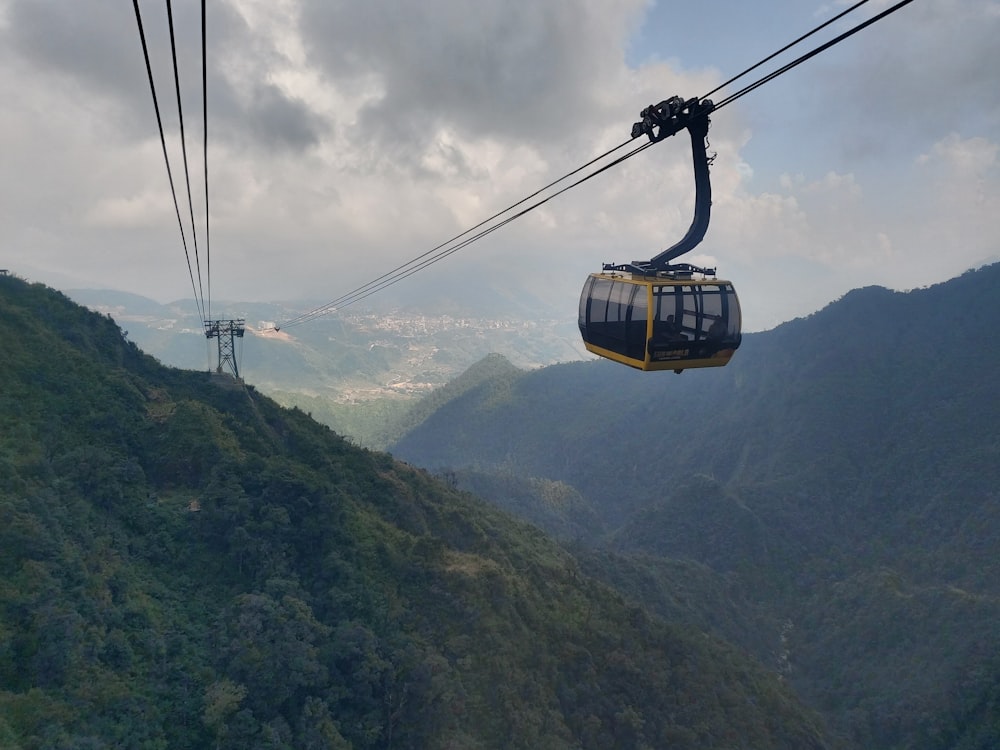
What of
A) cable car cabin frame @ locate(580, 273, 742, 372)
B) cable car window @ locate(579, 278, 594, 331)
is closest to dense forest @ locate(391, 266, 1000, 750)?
cable car cabin frame @ locate(580, 273, 742, 372)

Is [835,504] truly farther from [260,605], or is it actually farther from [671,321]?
[671,321]

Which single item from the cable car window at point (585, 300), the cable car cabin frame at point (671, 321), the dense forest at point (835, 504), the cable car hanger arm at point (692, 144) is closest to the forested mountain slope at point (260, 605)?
the dense forest at point (835, 504)

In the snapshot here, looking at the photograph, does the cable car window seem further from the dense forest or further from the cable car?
the dense forest

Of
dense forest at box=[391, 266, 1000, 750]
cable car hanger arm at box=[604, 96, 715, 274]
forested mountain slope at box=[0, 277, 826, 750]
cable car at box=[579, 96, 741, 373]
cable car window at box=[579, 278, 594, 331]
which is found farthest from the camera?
dense forest at box=[391, 266, 1000, 750]

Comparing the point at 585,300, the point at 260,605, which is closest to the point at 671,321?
the point at 585,300

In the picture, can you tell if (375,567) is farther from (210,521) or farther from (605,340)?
(605,340)

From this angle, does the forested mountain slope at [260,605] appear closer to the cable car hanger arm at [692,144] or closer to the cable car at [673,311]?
the cable car at [673,311]

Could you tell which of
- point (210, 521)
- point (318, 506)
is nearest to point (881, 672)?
point (318, 506)
